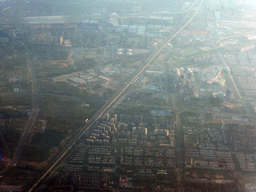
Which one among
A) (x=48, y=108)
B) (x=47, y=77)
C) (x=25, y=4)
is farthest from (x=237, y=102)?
(x=25, y=4)

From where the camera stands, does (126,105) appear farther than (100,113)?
Yes

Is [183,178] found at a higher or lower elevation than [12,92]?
lower

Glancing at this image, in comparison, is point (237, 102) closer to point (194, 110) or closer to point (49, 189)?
point (194, 110)

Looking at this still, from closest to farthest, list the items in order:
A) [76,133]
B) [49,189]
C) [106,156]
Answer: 1. [49,189]
2. [106,156]
3. [76,133]

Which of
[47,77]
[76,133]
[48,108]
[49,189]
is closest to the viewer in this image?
[49,189]

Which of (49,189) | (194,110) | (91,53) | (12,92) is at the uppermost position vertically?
(91,53)

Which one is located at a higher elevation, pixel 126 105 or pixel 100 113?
pixel 126 105

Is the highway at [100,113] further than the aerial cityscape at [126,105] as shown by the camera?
Yes

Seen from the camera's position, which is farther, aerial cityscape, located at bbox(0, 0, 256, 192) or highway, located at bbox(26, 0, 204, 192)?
highway, located at bbox(26, 0, 204, 192)
